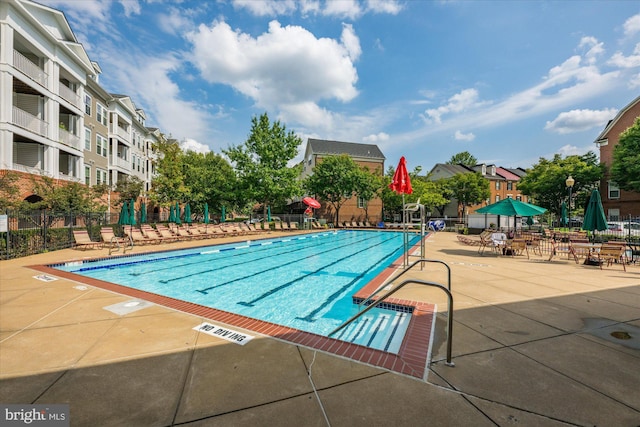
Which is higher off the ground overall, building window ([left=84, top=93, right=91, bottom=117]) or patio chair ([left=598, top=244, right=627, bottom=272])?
building window ([left=84, top=93, right=91, bottom=117])

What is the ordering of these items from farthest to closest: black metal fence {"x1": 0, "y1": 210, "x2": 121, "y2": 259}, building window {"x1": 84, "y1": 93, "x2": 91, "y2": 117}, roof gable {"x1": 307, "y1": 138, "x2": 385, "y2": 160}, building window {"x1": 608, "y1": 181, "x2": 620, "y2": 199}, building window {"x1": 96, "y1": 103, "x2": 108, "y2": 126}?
1. roof gable {"x1": 307, "y1": 138, "x2": 385, "y2": 160}
2. building window {"x1": 608, "y1": 181, "x2": 620, "y2": 199}
3. building window {"x1": 96, "y1": 103, "x2": 108, "y2": 126}
4. building window {"x1": 84, "y1": 93, "x2": 91, "y2": 117}
5. black metal fence {"x1": 0, "y1": 210, "x2": 121, "y2": 259}

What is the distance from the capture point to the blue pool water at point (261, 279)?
6371mm

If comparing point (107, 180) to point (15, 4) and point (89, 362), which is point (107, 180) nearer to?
point (15, 4)

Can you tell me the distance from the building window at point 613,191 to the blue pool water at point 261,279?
33056mm

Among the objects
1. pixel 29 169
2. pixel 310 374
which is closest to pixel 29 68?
pixel 29 169

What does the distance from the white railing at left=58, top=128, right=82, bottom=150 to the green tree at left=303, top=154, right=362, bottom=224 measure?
813 inches

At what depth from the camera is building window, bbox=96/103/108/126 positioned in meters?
27.1

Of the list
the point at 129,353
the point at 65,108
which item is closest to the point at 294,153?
the point at 65,108

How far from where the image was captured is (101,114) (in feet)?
A: 91.4

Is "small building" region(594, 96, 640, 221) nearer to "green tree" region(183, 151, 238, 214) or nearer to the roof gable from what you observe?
the roof gable

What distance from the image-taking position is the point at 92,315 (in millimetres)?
4707

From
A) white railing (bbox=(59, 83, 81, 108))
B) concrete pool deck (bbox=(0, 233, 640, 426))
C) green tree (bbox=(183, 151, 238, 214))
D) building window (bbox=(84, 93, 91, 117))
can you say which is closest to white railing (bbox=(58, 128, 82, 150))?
white railing (bbox=(59, 83, 81, 108))

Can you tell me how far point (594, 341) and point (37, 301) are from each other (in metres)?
9.27

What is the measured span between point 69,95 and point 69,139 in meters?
3.52
